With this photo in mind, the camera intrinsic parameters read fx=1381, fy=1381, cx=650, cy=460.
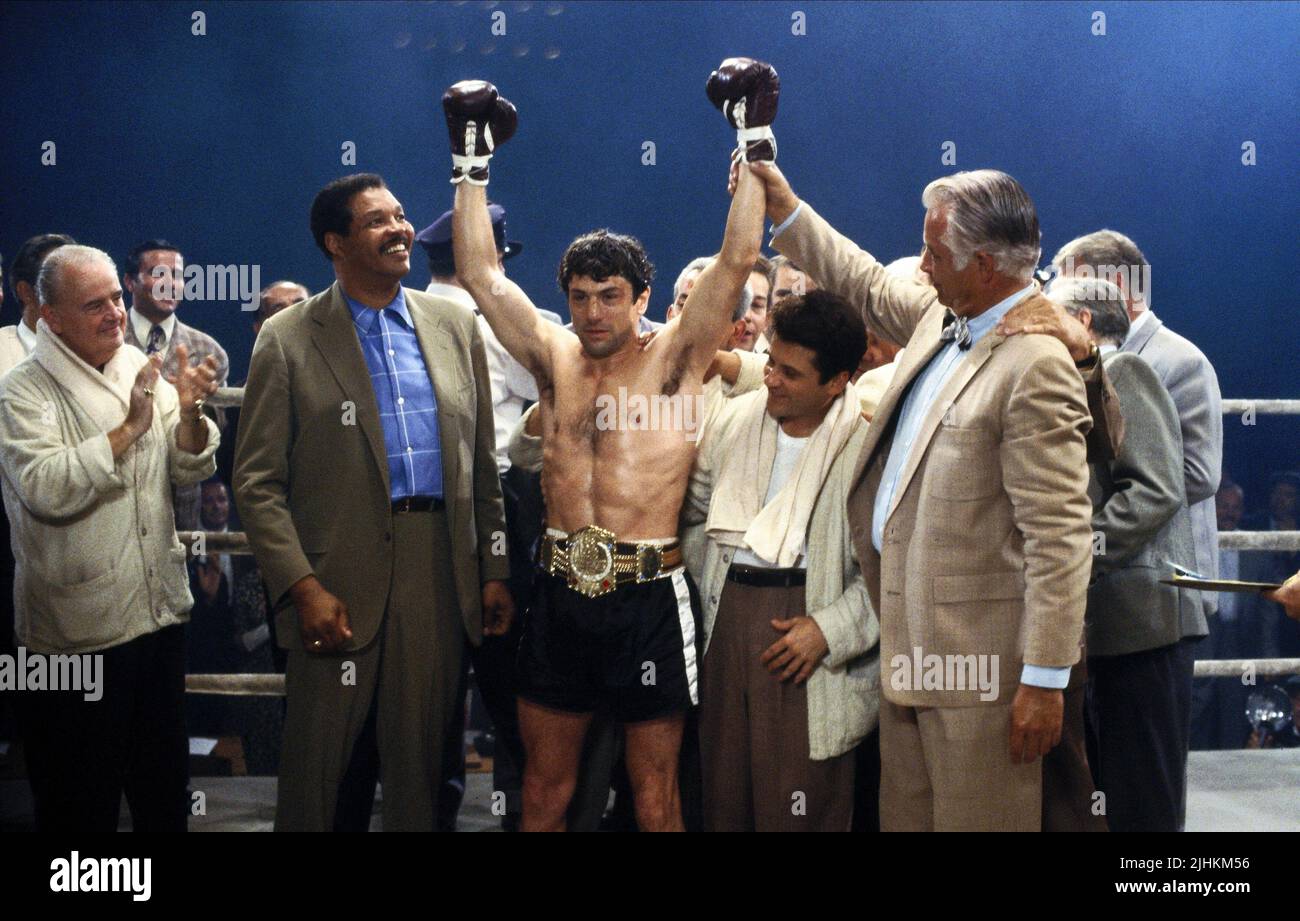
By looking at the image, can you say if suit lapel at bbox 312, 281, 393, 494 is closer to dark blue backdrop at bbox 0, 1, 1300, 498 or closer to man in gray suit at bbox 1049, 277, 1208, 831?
man in gray suit at bbox 1049, 277, 1208, 831

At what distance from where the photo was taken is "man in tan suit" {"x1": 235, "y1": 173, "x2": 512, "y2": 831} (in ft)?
9.36

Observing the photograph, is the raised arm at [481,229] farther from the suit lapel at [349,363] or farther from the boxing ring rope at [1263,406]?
the boxing ring rope at [1263,406]

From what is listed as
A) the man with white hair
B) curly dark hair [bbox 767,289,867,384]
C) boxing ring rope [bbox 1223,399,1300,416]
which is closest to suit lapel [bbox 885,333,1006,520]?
curly dark hair [bbox 767,289,867,384]

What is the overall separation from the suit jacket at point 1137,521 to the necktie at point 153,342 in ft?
9.09

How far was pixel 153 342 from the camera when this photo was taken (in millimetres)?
4195

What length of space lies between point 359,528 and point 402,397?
0.96 ft

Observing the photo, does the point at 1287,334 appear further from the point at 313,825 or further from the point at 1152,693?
the point at 313,825

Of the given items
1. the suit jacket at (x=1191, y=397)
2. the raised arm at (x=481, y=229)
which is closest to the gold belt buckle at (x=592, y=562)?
the raised arm at (x=481, y=229)

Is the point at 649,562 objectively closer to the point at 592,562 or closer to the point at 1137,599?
the point at 592,562

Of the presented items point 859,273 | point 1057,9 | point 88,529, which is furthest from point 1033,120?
point 88,529

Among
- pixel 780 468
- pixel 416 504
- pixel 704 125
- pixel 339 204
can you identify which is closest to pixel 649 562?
pixel 780 468

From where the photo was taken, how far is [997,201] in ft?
7.99

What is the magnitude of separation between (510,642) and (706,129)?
2975mm

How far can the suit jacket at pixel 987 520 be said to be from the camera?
2326 millimetres
